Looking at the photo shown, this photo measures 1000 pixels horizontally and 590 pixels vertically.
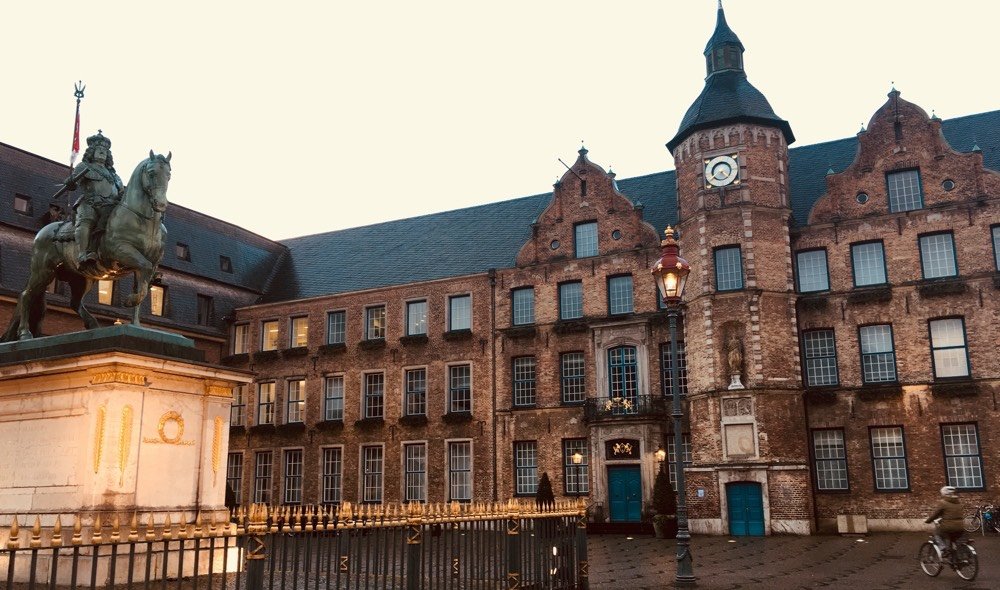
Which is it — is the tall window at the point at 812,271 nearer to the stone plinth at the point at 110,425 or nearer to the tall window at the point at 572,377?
the tall window at the point at 572,377

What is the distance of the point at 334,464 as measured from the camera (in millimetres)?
37719

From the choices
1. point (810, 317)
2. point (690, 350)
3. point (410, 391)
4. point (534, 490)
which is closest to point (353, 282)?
point (410, 391)


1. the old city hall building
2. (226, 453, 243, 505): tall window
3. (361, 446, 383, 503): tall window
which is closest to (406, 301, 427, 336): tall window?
the old city hall building

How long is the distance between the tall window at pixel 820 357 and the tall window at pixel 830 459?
1.80 metres

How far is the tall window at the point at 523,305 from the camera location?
3534cm

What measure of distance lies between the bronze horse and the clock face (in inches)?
894

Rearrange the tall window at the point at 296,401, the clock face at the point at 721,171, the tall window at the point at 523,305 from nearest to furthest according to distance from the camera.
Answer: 1. the clock face at the point at 721,171
2. the tall window at the point at 523,305
3. the tall window at the point at 296,401

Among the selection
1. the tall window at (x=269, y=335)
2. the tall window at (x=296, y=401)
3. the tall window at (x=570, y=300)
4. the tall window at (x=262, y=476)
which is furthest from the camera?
the tall window at (x=269, y=335)

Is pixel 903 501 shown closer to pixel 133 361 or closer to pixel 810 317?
pixel 810 317

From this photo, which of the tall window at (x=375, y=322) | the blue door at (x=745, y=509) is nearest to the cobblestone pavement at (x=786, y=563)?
the blue door at (x=745, y=509)

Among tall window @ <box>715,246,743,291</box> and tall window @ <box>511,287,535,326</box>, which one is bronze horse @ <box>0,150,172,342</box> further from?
tall window @ <box>511,287,535,326</box>

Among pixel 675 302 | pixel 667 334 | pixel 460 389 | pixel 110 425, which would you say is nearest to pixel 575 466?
pixel 460 389

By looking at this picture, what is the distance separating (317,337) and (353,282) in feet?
10.4

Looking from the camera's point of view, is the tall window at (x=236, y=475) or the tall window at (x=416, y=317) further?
the tall window at (x=236, y=475)
